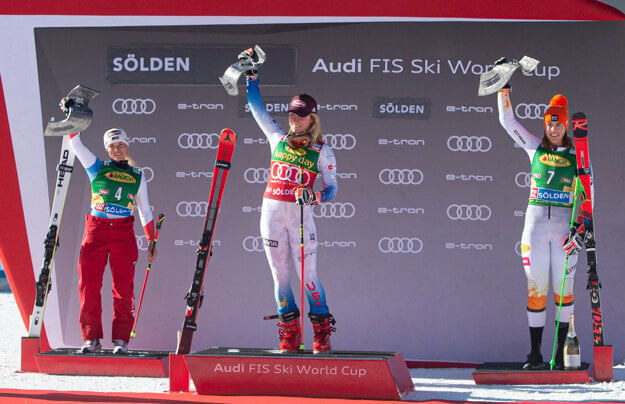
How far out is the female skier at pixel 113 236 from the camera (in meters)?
6.11

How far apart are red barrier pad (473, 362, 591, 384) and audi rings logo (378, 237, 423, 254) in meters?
1.19

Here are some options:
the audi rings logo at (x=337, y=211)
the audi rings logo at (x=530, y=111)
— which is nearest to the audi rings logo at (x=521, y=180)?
the audi rings logo at (x=530, y=111)

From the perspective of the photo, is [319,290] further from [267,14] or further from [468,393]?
[267,14]

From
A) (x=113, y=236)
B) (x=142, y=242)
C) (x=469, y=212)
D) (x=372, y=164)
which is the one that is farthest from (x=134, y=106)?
(x=469, y=212)

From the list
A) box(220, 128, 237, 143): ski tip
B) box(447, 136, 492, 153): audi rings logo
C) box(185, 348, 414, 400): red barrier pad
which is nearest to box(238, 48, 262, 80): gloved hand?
box(220, 128, 237, 143): ski tip

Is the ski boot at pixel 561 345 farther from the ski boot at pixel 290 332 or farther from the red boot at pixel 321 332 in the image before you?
the ski boot at pixel 290 332

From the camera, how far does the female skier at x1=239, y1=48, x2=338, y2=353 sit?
5.27 metres

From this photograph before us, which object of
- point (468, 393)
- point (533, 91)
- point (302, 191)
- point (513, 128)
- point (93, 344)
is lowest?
point (468, 393)

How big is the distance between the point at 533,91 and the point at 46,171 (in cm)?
Answer: 358

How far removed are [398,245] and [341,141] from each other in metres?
0.85

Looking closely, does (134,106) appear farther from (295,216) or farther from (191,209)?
(295,216)

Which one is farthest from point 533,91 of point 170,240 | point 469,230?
point 170,240

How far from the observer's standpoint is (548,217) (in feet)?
18.2

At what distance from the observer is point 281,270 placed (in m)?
5.31
